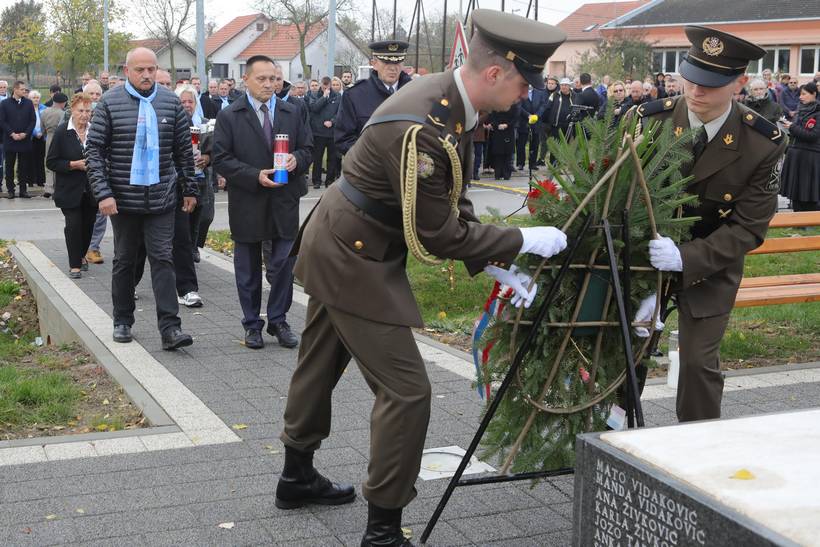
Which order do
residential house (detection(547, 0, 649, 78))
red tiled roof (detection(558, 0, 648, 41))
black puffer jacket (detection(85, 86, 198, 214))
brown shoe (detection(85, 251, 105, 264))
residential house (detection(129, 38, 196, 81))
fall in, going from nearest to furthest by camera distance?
black puffer jacket (detection(85, 86, 198, 214))
brown shoe (detection(85, 251, 105, 264))
residential house (detection(547, 0, 649, 78))
residential house (detection(129, 38, 196, 81))
red tiled roof (detection(558, 0, 648, 41))

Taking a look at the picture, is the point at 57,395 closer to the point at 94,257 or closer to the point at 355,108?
the point at 355,108

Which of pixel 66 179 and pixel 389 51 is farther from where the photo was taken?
pixel 66 179

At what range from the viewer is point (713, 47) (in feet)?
15.1

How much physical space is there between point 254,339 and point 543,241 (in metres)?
4.21

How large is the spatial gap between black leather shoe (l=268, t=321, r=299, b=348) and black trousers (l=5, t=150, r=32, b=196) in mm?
13418

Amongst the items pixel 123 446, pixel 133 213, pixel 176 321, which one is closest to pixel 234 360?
pixel 176 321

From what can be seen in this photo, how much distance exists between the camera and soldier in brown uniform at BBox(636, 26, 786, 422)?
462cm

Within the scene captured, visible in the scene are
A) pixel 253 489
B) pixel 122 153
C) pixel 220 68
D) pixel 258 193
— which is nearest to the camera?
pixel 253 489

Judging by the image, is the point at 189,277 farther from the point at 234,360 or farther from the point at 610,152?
the point at 610,152

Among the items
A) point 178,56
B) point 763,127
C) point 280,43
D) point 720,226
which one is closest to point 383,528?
point 720,226

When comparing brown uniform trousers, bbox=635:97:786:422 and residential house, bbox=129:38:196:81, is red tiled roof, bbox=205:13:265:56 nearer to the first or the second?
residential house, bbox=129:38:196:81

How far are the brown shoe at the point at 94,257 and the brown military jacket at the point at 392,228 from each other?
7.77 meters

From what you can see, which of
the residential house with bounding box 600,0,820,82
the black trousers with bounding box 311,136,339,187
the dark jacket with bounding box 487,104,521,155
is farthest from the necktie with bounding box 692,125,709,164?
the residential house with bounding box 600,0,820,82

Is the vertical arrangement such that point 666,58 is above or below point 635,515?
above
